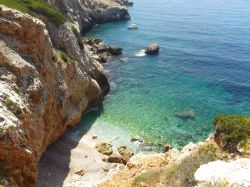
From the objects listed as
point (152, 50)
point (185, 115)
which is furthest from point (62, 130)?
point (152, 50)

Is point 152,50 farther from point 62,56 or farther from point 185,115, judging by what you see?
point 62,56

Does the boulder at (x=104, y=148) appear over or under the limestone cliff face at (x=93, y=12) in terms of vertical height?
under

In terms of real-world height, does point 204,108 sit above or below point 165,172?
below

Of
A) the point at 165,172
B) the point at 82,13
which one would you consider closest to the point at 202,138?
the point at 165,172

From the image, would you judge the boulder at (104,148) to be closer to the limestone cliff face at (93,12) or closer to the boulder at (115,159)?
the boulder at (115,159)

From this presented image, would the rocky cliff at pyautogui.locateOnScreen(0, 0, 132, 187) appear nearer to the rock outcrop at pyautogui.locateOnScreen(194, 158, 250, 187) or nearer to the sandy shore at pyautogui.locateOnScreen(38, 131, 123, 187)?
the sandy shore at pyautogui.locateOnScreen(38, 131, 123, 187)

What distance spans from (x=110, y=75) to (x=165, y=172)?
39.5 meters

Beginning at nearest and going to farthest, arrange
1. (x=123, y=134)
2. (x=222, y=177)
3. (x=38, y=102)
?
(x=222, y=177)
(x=38, y=102)
(x=123, y=134)

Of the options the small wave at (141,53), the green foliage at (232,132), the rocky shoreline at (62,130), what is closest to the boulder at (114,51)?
the small wave at (141,53)

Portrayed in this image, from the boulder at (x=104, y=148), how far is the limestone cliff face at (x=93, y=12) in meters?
46.9

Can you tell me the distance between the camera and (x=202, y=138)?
147ft

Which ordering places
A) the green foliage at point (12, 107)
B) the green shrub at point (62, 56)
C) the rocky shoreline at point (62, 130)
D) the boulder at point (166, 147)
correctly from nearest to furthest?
the rocky shoreline at point (62, 130), the green foliage at point (12, 107), the green shrub at point (62, 56), the boulder at point (166, 147)

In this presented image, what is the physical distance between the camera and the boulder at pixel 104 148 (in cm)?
4016

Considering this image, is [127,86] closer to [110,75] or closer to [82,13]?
[110,75]
